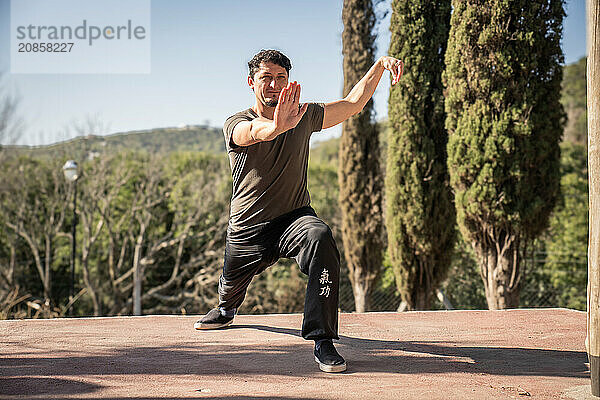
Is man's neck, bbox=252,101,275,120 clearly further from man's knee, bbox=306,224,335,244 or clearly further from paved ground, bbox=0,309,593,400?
paved ground, bbox=0,309,593,400

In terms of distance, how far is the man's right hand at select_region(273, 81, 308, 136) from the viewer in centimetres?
247

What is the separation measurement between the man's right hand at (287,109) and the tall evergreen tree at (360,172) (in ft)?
21.9

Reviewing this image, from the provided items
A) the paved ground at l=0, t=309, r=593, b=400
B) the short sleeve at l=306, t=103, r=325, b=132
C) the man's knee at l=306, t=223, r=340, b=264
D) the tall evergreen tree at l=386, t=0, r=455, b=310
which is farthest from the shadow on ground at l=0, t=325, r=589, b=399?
the tall evergreen tree at l=386, t=0, r=455, b=310

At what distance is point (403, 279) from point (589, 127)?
5688 mm

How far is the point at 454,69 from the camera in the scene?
21.1ft

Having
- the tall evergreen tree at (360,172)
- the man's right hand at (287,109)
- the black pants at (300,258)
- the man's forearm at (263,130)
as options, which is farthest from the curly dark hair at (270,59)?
the tall evergreen tree at (360,172)

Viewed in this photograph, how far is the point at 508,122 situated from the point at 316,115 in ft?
11.8

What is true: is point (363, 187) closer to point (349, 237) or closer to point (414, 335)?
point (349, 237)

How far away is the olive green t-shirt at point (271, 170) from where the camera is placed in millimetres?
3131

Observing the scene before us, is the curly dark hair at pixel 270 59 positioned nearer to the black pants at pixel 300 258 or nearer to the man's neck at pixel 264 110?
the man's neck at pixel 264 110

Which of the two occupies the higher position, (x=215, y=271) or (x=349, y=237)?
(x=349, y=237)

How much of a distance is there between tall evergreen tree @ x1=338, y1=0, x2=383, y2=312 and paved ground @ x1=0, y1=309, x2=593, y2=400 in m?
4.84

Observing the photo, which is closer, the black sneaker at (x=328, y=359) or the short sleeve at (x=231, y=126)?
the black sneaker at (x=328, y=359)

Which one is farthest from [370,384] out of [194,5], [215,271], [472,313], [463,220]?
[194,5]
